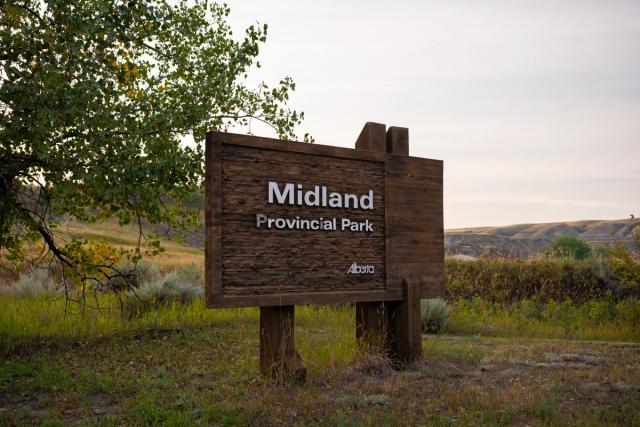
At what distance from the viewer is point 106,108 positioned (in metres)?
8.19

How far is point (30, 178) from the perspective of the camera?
8805 mm

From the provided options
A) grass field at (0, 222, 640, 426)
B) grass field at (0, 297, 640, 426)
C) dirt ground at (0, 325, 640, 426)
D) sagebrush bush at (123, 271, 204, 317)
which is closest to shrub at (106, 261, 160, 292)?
sagebrush bush at (123, 271, 204, 317)

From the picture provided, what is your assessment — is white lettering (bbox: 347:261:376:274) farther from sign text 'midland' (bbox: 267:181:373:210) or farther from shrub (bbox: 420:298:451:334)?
shrub (bbox: 420:298:451:334)

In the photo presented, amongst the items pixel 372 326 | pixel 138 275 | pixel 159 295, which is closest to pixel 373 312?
pixel 372 326

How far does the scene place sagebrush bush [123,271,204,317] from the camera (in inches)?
488

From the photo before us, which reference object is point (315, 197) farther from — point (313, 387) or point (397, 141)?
point (313, 387)

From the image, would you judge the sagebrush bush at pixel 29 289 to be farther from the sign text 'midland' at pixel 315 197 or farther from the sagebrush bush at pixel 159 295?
the sign text 'midland' at pixel 315 197

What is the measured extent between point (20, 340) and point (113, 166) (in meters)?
4.27

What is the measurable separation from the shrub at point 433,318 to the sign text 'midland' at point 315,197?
5100 mm

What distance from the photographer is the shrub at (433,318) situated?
12.9 m

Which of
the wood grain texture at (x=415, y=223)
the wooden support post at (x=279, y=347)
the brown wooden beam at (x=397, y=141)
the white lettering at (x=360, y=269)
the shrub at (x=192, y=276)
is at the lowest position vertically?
the wooden support post at (x=279, y=347)

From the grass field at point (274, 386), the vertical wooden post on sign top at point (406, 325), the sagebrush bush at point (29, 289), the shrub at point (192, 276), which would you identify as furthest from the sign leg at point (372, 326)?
the sagebrush bush at point (29, 289)

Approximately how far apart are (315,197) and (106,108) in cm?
313

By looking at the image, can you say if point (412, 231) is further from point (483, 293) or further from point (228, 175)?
point (483, 293)
